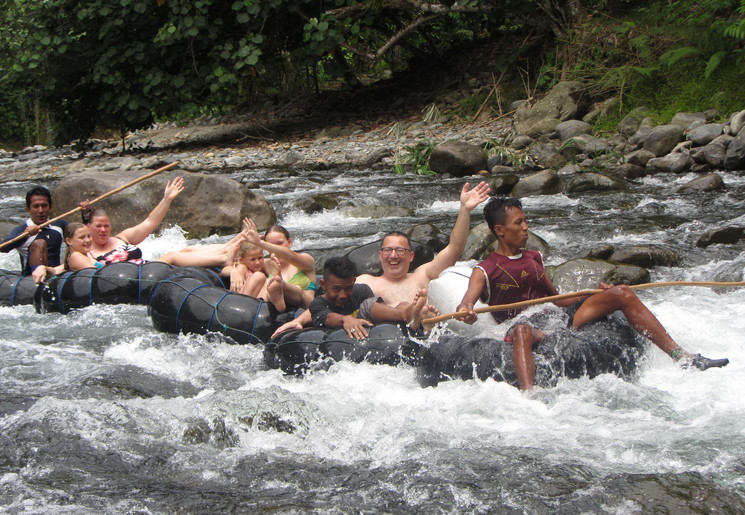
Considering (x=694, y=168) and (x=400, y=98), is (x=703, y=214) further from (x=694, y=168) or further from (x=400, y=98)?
(x=400, y=98)

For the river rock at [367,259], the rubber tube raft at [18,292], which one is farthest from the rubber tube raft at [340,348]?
the rubber tube raft at [18,292]

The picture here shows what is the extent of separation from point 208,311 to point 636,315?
287cm

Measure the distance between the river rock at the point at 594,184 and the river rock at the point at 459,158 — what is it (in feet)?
6.43

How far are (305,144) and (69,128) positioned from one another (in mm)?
5165

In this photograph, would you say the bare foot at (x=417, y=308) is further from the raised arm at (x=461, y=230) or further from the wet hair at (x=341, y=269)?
the wet hair at (x=341, y=269)

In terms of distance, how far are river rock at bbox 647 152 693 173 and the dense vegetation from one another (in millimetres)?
2206

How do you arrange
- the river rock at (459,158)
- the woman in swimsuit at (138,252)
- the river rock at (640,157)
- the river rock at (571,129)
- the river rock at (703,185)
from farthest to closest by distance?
the river rock at (571,129) < the river rock at (459,158) < the river rock at (640,157) < the river rock at (703,185) < the woman in swimsuit at (138,252)

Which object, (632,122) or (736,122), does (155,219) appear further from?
(632,122)

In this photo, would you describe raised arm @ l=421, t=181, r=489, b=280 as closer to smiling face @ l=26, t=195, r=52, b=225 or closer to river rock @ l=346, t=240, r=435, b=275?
river rock @ l=346, t=240, r=435, b=275

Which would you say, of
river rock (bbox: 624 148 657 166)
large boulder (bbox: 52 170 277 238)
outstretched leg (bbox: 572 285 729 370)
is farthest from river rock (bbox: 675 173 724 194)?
outstretched leg (bbox: 572 285 729 370)

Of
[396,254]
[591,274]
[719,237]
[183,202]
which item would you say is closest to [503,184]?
[719,237]

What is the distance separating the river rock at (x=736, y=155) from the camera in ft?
34.7

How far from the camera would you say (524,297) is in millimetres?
4805

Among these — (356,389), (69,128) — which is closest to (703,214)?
(356,389)
